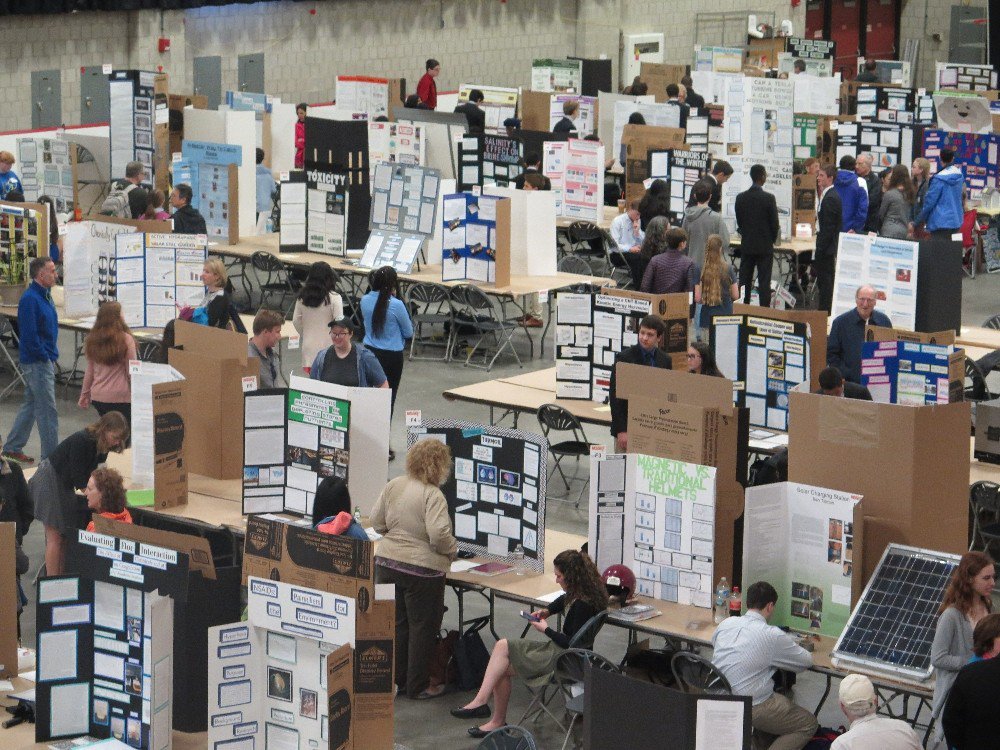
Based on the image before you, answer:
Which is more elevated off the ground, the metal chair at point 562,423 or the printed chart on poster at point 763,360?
the printed chart on poster at point 763,360

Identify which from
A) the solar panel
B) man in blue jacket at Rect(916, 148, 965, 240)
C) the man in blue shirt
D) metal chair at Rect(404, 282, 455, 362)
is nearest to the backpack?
metal chair at Rect(404, 282, 455, 362)

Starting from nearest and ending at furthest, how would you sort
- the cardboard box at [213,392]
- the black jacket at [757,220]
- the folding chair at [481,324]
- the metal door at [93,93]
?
the cardboard box at [213,392], the folding chair at [481,324], the black jacket at [757,220], the metal door at [93,93]

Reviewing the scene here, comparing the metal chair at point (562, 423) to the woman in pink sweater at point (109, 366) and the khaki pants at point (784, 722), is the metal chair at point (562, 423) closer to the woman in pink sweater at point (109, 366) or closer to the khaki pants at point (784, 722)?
the woman in pink sweater at point (109, 366)

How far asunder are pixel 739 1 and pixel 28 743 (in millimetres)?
30575

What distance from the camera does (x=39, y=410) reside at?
1157cm

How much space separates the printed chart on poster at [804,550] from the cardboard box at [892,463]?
15cm

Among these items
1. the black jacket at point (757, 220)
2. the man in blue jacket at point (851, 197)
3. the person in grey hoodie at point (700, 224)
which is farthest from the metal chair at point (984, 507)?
the man in blue jacket at point (851, 197)

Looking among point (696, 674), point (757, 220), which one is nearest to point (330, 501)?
point (696, 674)

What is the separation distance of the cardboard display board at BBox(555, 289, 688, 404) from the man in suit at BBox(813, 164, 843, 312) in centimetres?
484

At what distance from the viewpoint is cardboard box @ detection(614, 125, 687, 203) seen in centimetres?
1805

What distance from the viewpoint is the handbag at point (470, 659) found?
27.4 ft

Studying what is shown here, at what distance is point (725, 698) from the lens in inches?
221

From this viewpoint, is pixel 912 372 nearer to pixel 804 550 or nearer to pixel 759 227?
pixel 804 550

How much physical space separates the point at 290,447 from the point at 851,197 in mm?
9036
